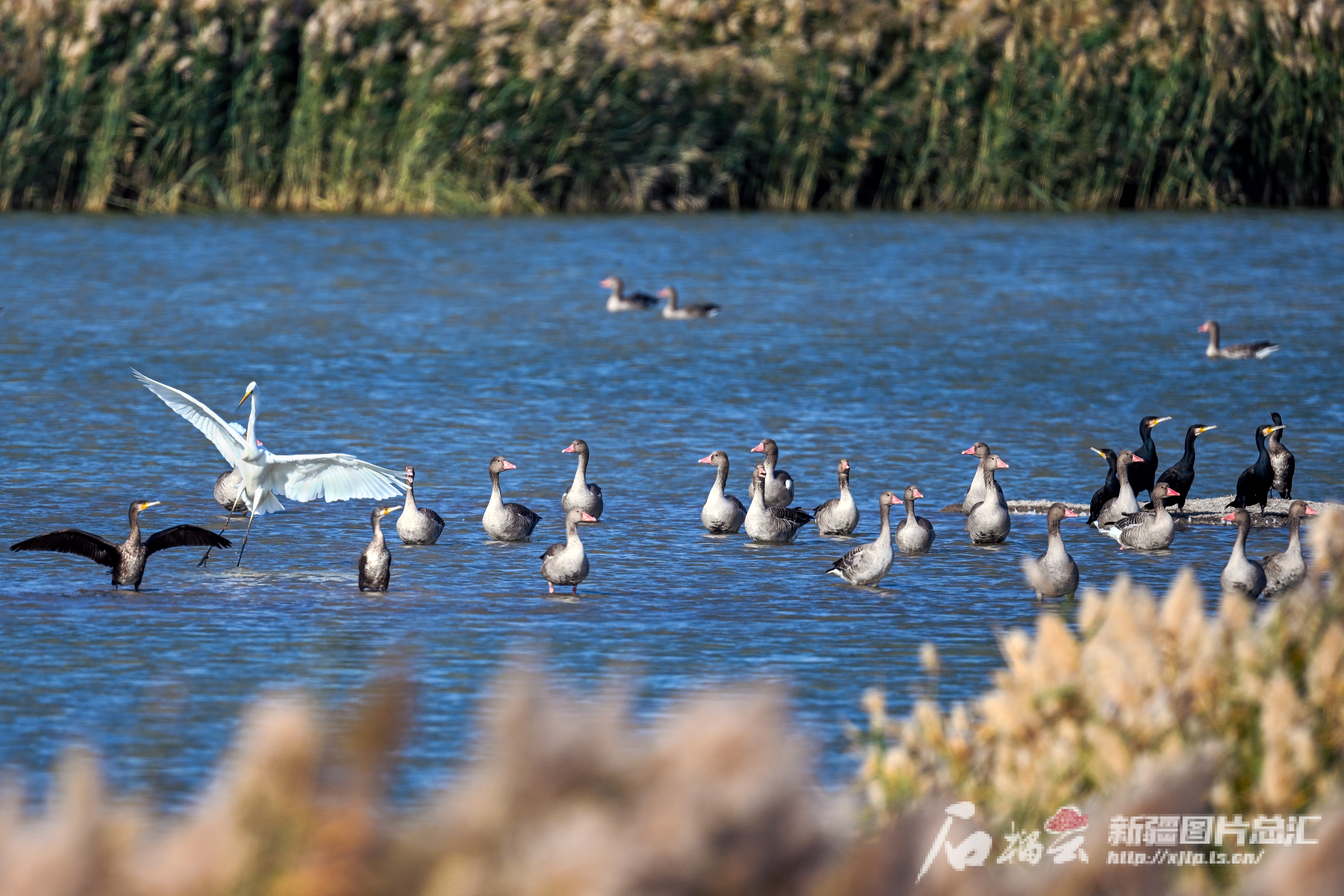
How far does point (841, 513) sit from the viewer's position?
9961 mm

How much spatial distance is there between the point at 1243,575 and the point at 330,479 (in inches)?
163

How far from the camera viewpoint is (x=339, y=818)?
8.63 feet

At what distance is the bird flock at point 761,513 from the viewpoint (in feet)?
27.9

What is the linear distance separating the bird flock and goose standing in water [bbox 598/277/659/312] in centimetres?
789

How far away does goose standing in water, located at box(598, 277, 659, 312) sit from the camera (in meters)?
18.9

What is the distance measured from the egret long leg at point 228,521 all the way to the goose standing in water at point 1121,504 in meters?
3.98

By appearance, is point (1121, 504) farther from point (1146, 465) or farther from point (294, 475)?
point (294, 475)

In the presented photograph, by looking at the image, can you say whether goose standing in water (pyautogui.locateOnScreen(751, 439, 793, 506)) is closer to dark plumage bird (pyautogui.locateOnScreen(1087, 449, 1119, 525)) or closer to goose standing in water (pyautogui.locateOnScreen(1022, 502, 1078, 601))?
dark plumage bird (pyautogui.locateOnScreen(1087, 449, 1119, 525))

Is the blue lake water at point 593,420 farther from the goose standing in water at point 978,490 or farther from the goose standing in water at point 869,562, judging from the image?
the goose standing in water at point 978,490

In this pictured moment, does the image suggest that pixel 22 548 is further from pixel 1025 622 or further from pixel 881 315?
pixel 881 315

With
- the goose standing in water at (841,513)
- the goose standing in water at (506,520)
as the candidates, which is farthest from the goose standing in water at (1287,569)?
the goose standing in water at (506,520)

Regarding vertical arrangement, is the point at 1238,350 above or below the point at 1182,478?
above
